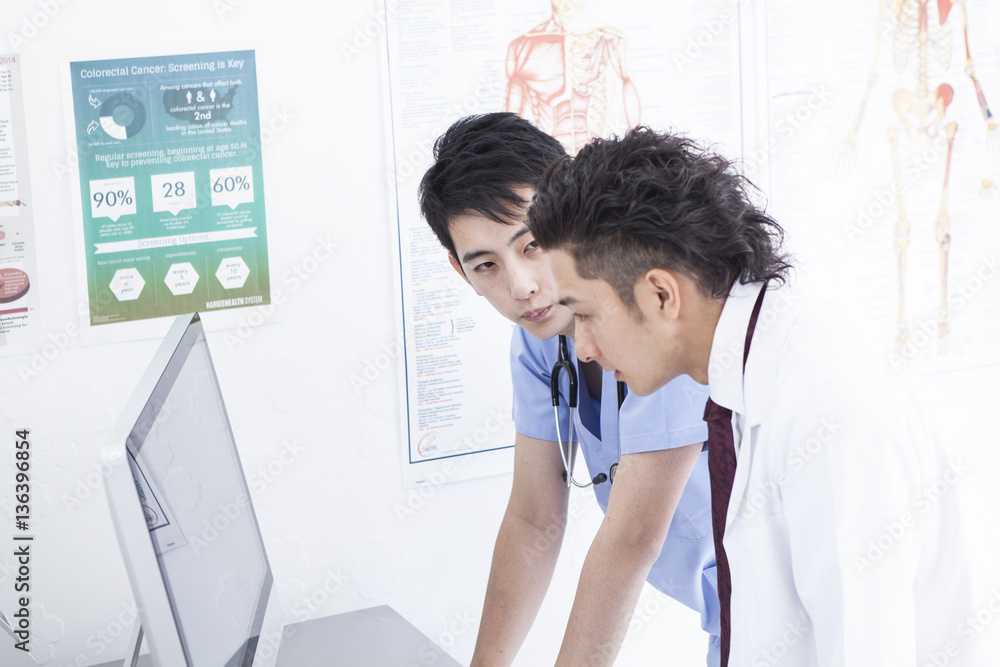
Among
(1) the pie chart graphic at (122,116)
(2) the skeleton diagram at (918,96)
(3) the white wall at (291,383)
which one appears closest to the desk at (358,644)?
(3) the white wall at (291,383)

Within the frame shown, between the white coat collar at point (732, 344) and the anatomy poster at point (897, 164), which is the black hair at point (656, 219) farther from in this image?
the anatomy poster at point (897, 164)

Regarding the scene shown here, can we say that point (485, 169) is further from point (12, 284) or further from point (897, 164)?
point (897, 164)

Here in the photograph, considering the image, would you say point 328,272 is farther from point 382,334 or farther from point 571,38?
point 571,38

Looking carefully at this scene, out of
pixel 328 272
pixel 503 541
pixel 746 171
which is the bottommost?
pixel 503 541

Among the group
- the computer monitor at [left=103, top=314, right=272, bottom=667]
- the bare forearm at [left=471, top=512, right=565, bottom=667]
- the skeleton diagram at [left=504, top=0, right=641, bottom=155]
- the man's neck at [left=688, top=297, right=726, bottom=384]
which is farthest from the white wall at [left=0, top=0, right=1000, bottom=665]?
the man's neck at [left=688, top=297, right=726, bottom=384]

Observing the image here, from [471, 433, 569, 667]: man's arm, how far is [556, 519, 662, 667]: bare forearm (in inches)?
7.8

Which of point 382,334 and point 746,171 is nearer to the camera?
point 382,334

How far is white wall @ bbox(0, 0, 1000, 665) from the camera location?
1.70 meters

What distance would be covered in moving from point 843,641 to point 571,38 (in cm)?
150

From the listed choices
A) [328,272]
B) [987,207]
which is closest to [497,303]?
[328,272]

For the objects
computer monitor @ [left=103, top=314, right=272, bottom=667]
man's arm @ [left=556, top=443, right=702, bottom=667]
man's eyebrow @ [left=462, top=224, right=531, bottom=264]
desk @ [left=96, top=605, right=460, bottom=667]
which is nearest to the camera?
computer monitor @ [left=103, top=314, right=272, bottom=667]

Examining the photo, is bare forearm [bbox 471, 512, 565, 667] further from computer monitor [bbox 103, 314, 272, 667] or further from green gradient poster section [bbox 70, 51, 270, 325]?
green gradient poster section [bbox 70, 51, 270, 325]

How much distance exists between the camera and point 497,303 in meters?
1.52

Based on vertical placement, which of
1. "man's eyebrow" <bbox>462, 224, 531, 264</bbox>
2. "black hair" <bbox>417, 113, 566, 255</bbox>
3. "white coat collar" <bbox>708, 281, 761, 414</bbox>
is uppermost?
"black hair" <bbox>417, 113, 566, 255</bbox>
